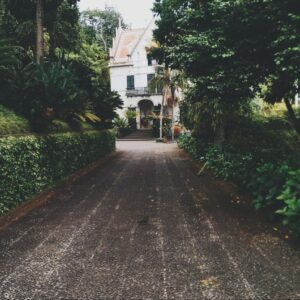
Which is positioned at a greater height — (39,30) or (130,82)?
(130,82)

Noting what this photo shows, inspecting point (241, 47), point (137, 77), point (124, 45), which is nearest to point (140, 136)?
point (137, 77)

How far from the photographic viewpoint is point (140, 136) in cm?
4162

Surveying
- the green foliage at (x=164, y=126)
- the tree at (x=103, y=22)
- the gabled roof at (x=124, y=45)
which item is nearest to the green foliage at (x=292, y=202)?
the green foliage at (x=164, y=126)

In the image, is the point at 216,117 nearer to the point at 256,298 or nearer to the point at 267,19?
the point at 267,19

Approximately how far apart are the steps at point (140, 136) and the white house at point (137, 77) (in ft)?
9.27

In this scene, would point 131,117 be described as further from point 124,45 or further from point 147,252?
point 147,252

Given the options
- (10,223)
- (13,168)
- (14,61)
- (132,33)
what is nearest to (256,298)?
(10,223)

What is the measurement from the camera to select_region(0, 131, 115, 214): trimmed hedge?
7.20 m

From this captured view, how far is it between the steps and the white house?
2825mm

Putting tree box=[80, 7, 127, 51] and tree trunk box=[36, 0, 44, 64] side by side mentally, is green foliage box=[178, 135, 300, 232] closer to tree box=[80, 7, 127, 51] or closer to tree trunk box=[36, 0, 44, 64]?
tree trunk box=[36, 0, 44, 64]

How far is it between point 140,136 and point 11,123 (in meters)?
31.8

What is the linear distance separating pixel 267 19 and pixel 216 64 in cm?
145

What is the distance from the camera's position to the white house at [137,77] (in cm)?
4541

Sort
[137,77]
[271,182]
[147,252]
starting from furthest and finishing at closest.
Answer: [137,77] < [271,182] < [147,252]
